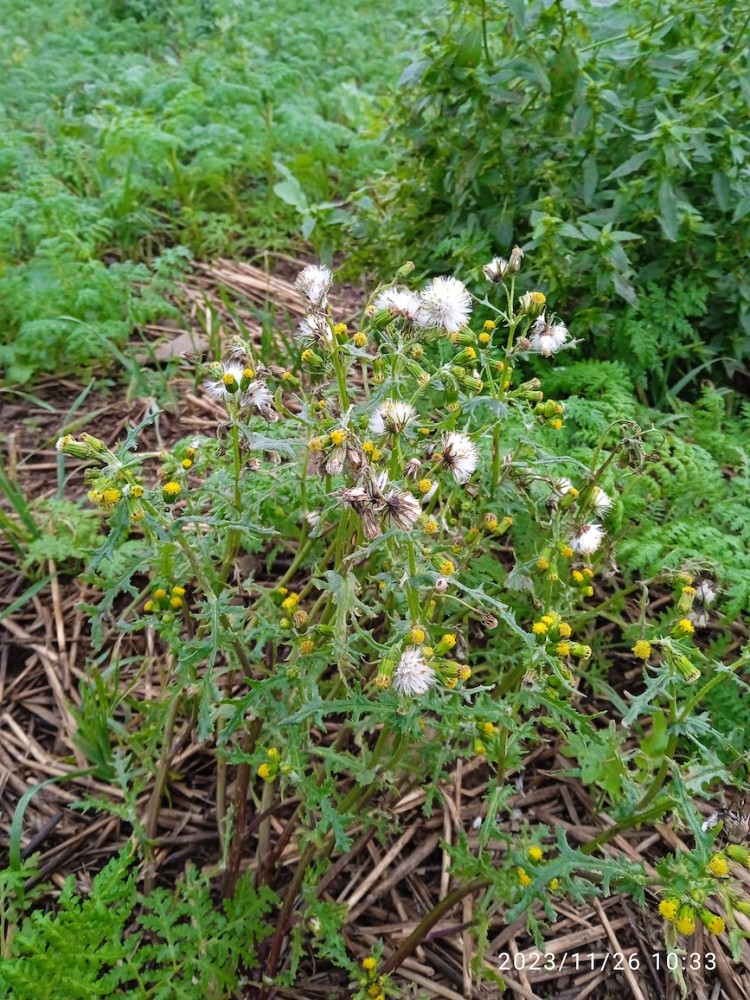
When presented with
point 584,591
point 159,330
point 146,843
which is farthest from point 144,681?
point 159,330

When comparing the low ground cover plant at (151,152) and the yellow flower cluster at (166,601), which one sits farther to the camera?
the low ground cover plant at (151,152)

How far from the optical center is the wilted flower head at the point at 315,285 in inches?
53.6

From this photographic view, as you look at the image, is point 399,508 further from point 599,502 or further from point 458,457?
point 599,502

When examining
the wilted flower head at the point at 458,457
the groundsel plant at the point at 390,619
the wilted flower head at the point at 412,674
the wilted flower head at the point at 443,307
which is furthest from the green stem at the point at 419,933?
the wilted flower head at the point at 443,307

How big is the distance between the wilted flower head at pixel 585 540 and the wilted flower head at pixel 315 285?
0.71 m

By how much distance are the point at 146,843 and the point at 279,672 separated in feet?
2.37

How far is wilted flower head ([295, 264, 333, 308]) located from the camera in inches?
53.6

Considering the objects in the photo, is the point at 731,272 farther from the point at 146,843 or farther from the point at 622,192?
the point at 146,843

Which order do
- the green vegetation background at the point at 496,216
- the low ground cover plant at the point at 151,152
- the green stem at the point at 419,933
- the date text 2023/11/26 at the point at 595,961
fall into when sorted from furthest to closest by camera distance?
1. the low ground cover plant at the point at 151,152
2. the green vegetation background at the point at 496,216
3. the date text 2023/11/26 at the point at 595,961
4. the green stem at the point at 419,933

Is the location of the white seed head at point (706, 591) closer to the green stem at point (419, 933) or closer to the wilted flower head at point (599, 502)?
the wilted flower head at point (599, 502)

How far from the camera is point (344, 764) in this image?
55.7 inches

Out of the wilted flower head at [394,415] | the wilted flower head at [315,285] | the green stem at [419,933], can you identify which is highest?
the wilted flower head at [315,285]

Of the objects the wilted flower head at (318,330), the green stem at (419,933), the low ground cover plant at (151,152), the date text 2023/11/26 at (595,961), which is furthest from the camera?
the low ground cover plant at (151,152)

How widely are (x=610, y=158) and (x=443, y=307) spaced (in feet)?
5.69
